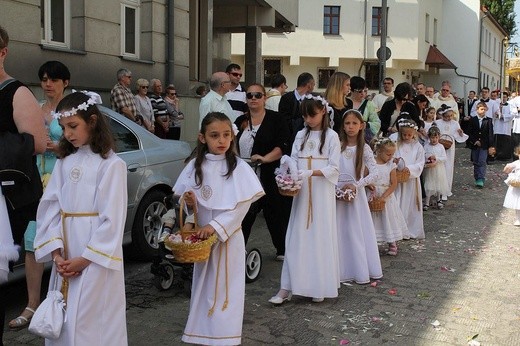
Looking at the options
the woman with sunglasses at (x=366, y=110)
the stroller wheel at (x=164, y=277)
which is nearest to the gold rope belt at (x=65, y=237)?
the stroller wheel at (x=164, y=277)

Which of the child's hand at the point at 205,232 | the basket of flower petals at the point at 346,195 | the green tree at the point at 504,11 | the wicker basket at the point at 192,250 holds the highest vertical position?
the green tree at the point at 504,11

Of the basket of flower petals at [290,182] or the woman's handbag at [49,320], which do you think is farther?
the basket of flower petals at [290,182]

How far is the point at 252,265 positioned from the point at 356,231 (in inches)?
43.7

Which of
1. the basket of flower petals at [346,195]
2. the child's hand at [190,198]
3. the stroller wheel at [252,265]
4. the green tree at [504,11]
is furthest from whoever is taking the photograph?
the green tree at [504,11]

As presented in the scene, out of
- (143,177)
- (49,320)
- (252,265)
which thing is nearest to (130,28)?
(143,177)

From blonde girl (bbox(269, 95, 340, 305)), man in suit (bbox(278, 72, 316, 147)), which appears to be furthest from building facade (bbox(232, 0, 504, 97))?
blonde girl (bbox(269, 95, 340, 305))

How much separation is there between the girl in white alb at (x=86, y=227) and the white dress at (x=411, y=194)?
6.16m

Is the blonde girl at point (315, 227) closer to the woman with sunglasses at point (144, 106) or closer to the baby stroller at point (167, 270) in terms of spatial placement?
the baby stroller at point (167, 270)

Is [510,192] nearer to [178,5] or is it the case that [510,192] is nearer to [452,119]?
[452,119]

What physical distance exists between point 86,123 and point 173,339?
202cm

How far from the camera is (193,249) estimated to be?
14.7 feet

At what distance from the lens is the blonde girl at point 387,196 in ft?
27.2

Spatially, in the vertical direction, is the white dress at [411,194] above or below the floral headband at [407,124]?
below

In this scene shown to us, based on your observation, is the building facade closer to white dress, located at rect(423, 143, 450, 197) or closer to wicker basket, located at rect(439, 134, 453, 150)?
wicker basket, located at rect(439, 134, 453, 150)
